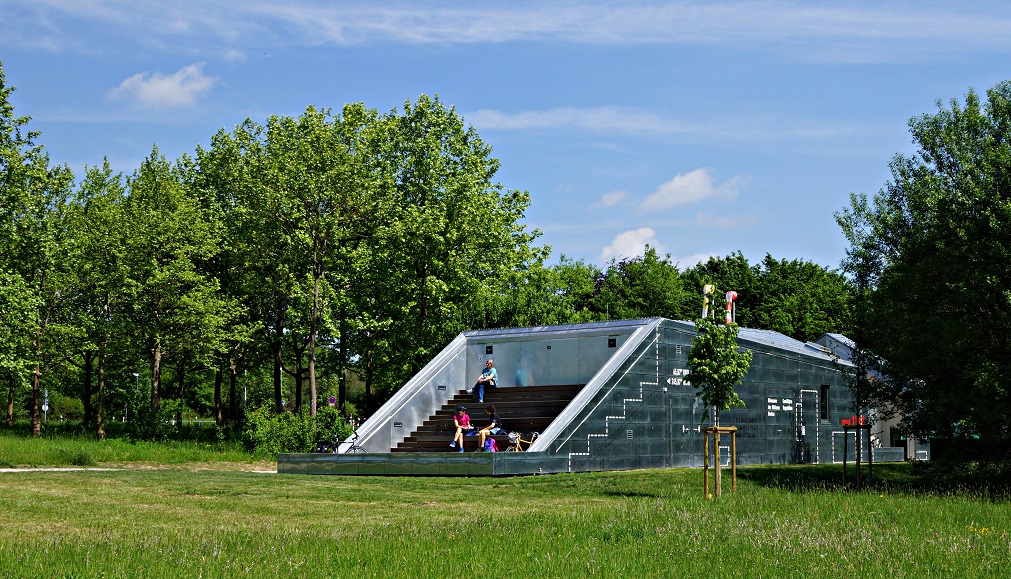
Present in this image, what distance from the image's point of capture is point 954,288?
21141 mm

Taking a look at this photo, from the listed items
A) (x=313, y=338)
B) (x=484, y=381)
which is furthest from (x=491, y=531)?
(x=313, y=338)

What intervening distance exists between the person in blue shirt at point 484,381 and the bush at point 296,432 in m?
4.05

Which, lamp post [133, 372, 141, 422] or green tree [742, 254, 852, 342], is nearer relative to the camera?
green tree [742, 254, 852, 342]

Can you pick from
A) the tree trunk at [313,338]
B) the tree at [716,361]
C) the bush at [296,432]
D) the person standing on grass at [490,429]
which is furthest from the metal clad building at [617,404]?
the tree at [716,361]

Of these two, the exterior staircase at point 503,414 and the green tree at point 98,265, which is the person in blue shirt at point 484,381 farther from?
the green tree at point 98,265

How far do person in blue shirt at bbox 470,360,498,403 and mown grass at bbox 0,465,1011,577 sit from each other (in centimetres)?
1157

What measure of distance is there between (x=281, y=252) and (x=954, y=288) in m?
24.3

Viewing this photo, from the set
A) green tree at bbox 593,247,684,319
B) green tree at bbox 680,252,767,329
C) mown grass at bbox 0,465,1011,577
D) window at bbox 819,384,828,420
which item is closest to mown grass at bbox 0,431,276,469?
mown grass at bbox 0,465,1011,577

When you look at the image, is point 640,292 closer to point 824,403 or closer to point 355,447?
point 824,403

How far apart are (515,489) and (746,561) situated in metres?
10.1

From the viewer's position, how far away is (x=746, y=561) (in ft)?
33.4

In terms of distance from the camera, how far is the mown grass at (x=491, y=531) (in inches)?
379

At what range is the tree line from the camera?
3650 centimetres

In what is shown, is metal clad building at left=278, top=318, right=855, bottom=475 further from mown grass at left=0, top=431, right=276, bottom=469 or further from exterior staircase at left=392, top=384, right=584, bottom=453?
mown grass at left=0, top=431, right=276, bottom=469
